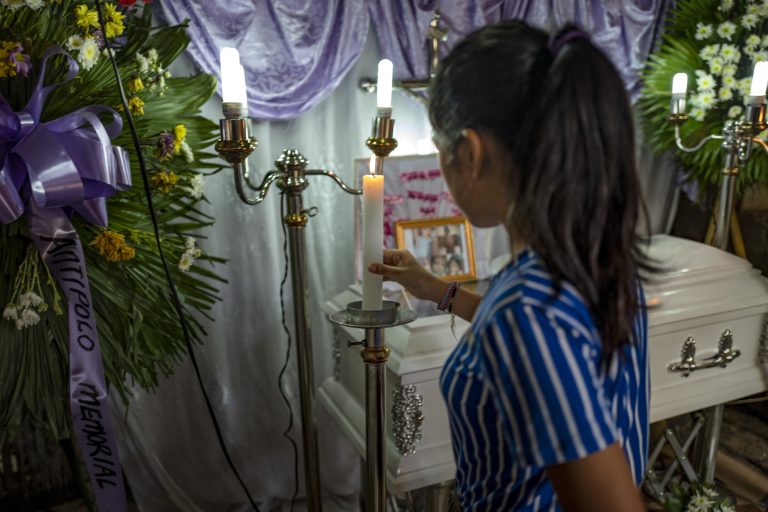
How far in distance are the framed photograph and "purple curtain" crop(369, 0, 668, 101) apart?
1.41 feet

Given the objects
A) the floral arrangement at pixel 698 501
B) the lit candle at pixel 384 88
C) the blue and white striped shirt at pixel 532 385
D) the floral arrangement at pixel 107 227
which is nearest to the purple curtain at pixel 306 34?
the floral arrangement at pixel 107 227

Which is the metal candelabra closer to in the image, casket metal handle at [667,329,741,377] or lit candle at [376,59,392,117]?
lit candle at [376,59,392,117]

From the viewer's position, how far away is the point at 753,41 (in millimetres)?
1866

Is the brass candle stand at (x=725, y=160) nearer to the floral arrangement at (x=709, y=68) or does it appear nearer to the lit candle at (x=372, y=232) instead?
the floral arrangement at (x=709, y=68)

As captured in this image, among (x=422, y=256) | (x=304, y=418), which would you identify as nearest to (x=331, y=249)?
(x=422, y=256)

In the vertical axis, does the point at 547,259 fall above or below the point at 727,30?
below

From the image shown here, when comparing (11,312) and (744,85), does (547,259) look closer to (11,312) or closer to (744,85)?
(11,312)

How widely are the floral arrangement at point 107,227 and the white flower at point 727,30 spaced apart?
1.51 m

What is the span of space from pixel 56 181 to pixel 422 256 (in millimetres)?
967

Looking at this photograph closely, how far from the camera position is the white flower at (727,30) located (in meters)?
1.88

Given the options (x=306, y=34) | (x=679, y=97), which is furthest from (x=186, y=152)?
(x=679, y=97)

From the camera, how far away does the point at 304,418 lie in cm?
120

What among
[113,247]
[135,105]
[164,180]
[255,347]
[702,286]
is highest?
[135,105]

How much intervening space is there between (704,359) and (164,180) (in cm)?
140
